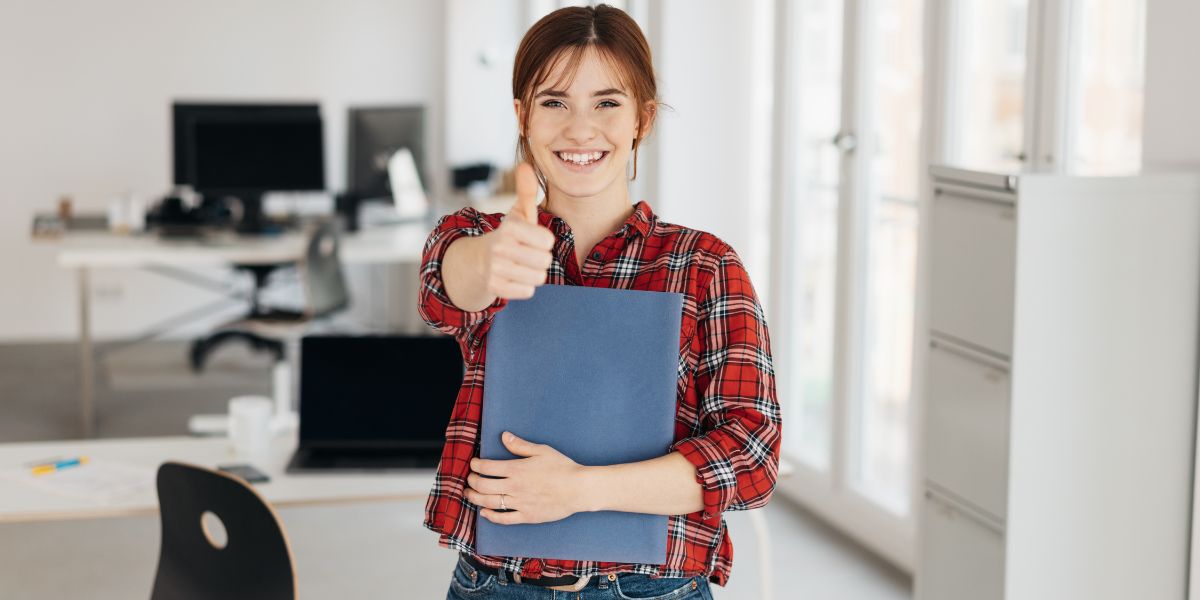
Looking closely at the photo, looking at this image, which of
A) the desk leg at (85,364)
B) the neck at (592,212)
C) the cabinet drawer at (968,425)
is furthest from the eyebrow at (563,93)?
the desk leg at (85,364)

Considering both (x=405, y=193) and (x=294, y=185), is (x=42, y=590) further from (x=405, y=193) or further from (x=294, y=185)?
(x=405, y=193)

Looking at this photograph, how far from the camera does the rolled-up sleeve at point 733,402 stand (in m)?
1.22

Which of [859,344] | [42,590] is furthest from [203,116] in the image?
[859,344]

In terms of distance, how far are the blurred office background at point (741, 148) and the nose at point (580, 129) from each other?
1413 millimetres

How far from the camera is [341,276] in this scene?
238 inches

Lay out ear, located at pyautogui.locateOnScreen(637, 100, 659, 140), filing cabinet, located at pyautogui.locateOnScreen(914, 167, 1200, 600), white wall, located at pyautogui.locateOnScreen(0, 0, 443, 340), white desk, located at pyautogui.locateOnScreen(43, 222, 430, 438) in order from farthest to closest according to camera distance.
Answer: white wall, located at pyautogui.locateOnScreen(0, 0, 443, 340)
white desk, located at pyautogui.locateOnScreen(43, 222, 430, 438)
filing cabinet, located at pyautogui.locateOnScreen(914, 167, 1200, 600)
ear, located at pyautogui.locateOnScreen(637, 100, 659, 140)

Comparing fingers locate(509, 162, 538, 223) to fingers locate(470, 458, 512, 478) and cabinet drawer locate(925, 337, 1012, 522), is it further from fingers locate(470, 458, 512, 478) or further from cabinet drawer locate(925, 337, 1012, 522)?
cabinet drawer locate(925, 337, 1012, 522)

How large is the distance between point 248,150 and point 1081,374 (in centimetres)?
455

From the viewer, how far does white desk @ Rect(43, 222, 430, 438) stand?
544 centimetres

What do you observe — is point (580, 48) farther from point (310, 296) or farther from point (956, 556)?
point (310, 296)

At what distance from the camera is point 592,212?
1.32 meters

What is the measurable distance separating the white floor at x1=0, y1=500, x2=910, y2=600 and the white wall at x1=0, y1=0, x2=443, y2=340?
3.58 metres

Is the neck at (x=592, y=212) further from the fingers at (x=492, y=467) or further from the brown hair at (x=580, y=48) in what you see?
the fingers at (x=492, y=467)

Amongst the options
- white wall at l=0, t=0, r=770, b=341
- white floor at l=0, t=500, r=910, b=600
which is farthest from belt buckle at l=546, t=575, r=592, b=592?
white wall at l=0, t=0, r=770, b=341
